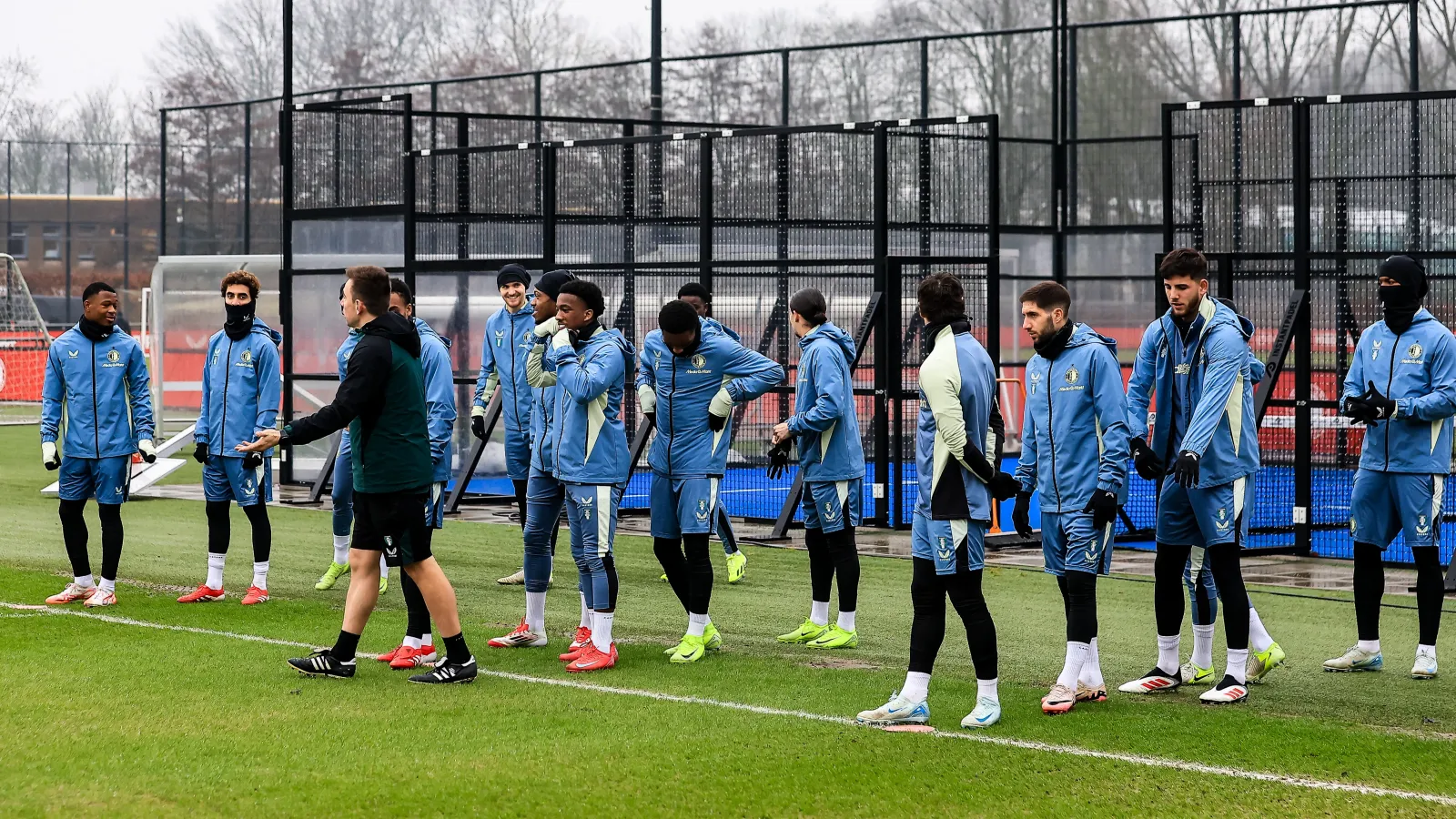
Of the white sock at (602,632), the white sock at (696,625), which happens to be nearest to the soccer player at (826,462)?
the white sock at (696,625)

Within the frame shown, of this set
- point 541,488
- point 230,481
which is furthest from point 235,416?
point 541,488

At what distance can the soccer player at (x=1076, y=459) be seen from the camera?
6.71 m

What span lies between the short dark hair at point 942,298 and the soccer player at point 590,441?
6.02ft

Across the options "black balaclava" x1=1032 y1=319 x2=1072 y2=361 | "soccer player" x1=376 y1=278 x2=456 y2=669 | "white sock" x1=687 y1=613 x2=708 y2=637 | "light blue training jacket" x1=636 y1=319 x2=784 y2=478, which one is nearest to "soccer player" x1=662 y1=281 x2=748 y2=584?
"soccer player" x1=376 y1=278 x2=456 y2=669

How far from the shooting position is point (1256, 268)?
12672 millimetres

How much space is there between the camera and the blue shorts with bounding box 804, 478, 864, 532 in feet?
28.2

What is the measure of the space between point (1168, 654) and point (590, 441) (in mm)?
2866

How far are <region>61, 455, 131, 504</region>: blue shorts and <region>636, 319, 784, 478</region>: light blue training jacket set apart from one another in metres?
3.46

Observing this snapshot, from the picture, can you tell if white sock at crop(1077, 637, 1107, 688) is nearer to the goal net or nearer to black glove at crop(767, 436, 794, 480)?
black glove at crop(767, 436, 794, 480)

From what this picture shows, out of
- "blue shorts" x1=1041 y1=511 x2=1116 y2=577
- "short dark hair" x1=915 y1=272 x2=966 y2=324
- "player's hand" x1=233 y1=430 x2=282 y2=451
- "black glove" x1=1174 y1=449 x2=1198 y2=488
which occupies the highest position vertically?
"short dark hair" x1=915 y1=272 x2=966 y2=324

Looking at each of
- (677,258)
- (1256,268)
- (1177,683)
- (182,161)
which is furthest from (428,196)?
(182,161)

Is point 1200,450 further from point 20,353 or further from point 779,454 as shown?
point 20,353

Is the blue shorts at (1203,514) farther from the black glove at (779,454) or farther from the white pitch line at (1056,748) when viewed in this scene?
the black glove at (779,454)

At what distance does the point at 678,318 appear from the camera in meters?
8.05
